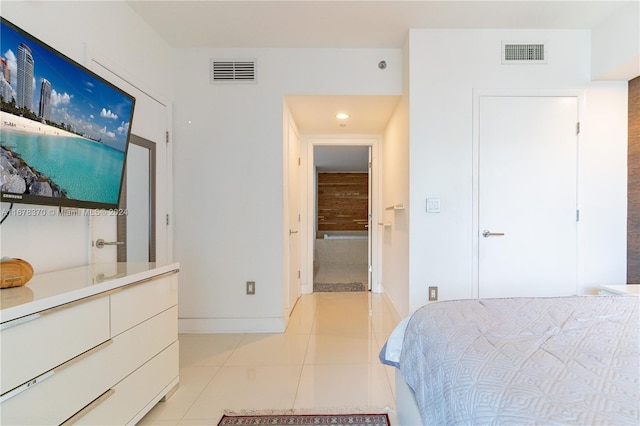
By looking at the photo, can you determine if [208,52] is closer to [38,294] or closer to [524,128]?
[38,294]

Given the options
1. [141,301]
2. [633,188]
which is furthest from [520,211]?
[141,301]

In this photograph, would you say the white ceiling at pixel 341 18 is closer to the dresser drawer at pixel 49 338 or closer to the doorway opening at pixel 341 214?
the dresser drawer at pixel 49 338

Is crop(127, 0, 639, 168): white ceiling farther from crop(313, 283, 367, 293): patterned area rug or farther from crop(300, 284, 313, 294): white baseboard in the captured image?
crop(313, 283, 367, 293): patterned area rug

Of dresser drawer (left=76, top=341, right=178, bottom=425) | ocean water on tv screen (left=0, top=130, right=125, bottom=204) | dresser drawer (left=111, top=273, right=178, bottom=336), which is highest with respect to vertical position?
ocean water on tv screen (left=0, top=130, right=125, bottom=204)

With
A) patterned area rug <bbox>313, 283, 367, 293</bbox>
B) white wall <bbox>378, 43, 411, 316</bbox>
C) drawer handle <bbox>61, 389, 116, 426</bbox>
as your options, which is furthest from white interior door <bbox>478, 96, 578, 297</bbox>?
drawer handle <bbox>61, 389, 116, 426</bbox>

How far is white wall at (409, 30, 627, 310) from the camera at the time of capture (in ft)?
8.39

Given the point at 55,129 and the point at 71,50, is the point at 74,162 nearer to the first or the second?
the point at 55,129

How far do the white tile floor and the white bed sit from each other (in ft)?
1.79

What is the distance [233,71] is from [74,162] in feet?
5.75

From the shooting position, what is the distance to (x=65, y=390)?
1.09 m

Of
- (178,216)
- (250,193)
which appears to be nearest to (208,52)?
(250,193)

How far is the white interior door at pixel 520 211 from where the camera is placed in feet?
8.39

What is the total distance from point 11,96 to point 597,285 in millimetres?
3909

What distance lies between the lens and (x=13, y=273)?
113cm
